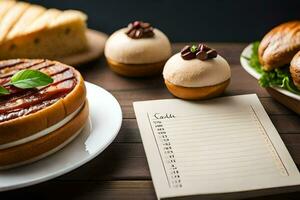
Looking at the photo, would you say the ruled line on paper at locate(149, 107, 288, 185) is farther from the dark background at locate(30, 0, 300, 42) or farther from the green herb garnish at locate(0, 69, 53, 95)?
the dark background at locate(30, 0, 300, 42)

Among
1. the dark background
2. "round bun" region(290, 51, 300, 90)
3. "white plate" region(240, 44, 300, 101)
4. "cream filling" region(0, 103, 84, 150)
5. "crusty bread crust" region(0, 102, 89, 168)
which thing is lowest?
the dark background

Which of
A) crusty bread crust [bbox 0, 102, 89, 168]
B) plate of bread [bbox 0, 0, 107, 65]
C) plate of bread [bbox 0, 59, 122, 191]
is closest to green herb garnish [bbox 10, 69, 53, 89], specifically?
plate of bread [bbox 0, 59, 122, 191]

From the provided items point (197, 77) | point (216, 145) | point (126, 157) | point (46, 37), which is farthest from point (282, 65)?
point (46, 37)

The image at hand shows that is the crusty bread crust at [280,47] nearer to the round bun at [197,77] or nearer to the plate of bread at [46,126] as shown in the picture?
the round bun at [197,77]

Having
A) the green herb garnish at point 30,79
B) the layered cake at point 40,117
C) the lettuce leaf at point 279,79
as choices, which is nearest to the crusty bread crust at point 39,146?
the layered cake at point 40,117

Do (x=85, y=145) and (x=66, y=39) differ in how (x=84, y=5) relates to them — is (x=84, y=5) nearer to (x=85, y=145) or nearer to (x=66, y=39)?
(x=66, y=39)

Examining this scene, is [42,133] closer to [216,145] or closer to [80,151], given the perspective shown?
[80,151]

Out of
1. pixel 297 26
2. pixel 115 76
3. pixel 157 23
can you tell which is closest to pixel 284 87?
pixel 297 26
